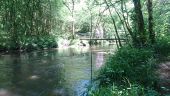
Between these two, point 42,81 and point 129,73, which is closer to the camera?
point 129,73

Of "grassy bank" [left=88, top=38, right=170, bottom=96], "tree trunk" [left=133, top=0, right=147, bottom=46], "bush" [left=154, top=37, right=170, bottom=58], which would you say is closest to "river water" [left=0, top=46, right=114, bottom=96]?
"grassy bank" [left=88, top=38, right=170, bottom=96]

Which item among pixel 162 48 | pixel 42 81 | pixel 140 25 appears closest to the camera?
pixel 42 81

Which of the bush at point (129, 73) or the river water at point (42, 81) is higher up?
the bush at point (129, 73)

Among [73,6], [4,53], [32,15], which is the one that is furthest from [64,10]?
[4,53]

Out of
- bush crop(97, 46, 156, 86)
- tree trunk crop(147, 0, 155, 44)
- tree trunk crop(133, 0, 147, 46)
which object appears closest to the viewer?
bush crop(97, 46, 156, 86)

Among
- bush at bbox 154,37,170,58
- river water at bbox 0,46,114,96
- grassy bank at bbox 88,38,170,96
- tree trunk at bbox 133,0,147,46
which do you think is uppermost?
tree trunk at bbox 133,0,147,46

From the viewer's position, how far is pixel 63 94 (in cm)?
972

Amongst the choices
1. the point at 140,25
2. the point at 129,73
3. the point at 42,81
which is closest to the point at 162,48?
the point at 140,25

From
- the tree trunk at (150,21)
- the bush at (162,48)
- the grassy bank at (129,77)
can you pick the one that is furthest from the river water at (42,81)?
the tree trunk at (150,21)

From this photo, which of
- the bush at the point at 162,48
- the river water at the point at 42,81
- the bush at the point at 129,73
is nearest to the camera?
the bush at the point at 129,73

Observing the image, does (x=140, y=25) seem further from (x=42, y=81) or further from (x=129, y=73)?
(x=42, y=81)

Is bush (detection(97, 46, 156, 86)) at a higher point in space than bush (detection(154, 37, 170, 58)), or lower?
lower

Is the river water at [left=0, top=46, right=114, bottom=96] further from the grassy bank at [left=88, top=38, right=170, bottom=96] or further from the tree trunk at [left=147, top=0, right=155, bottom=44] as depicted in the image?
the tree trunk at [left=147, top=0, right=155, bottom=44]

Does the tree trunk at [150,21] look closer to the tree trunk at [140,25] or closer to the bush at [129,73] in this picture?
the tree trunk at [140,25]
